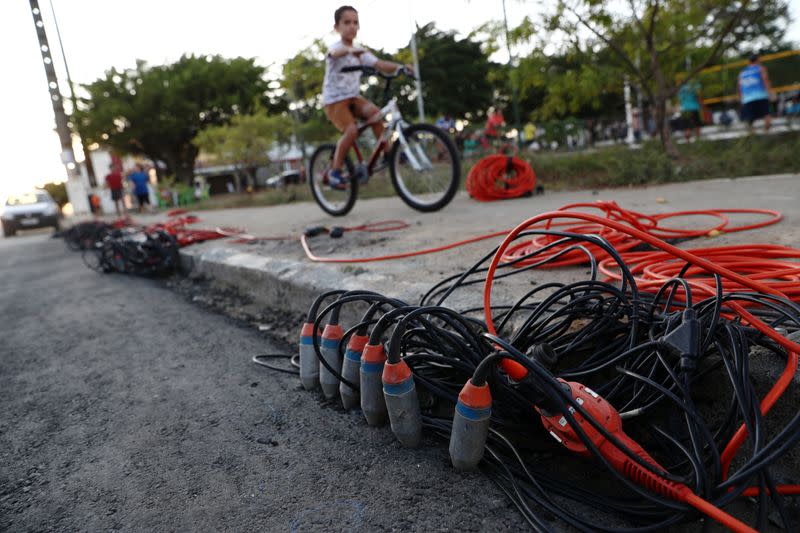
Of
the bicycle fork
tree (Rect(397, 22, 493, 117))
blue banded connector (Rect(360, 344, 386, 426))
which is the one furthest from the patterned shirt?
tree (Rect(397, 22, 493, 117))

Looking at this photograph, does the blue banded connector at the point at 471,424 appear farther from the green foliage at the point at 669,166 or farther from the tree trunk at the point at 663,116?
the tree trunk at the point at 663,116

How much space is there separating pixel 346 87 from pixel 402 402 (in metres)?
4.41

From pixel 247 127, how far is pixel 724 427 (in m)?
16.4

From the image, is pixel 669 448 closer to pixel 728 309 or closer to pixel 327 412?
pixel 728 309

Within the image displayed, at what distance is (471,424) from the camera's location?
4.14 ft

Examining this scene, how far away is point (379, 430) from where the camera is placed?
5.40 feet

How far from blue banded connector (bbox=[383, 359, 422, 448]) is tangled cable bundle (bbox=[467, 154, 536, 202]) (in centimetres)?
493

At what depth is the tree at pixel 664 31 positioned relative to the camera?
24.6 ft

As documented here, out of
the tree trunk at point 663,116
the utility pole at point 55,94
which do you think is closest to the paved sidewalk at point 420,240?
the tree trunk at point 663,116

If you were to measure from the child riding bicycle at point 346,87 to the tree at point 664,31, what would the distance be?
4.03 m

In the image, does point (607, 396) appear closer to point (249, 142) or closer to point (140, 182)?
→ point (140, 182)

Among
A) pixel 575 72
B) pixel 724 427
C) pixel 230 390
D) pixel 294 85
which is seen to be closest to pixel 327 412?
pixel 230 390

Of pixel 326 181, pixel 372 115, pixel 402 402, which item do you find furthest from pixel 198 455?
pixel 326 181

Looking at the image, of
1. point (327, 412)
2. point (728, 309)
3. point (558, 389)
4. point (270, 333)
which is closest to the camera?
point (558, 389)
